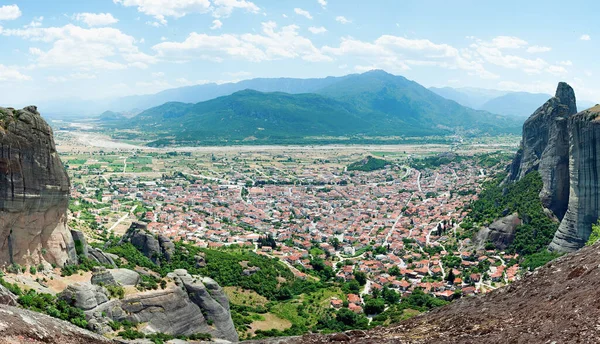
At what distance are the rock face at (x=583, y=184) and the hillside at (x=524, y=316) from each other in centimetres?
3292

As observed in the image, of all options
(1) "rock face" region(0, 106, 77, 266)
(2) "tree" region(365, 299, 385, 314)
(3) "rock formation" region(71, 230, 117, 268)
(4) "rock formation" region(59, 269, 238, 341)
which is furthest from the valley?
(3) "rock formation" region(71, 230, 117, 268)

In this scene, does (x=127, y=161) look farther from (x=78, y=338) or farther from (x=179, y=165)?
(x=78, y=338)

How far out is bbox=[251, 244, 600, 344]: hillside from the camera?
10242mm

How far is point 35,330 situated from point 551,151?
178ft

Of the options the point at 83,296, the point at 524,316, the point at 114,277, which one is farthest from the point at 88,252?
the point at 524,316

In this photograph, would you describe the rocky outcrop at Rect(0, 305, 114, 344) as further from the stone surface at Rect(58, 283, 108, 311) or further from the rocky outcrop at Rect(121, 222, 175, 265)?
the rocky outcrop at Rect(121, 222, 175, 265)

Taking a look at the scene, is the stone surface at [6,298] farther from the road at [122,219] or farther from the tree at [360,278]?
the road at [122,219]

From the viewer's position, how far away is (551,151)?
5403cm

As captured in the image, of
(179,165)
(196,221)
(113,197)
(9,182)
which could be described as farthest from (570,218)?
(179,165)

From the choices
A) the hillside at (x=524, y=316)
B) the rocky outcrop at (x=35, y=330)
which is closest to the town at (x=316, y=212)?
the hillside at (x=524, y=316)

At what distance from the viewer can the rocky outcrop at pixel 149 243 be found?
37.5 metres

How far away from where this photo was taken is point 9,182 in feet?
74.2

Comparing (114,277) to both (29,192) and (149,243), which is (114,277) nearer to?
(29,192)

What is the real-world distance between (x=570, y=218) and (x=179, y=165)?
11998cm
